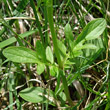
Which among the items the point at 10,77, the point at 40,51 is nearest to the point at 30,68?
the point at 10,77

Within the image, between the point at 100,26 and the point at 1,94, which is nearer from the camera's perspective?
the point at 100,26

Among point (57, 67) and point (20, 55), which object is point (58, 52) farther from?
point (20, 55)

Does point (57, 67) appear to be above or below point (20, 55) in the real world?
below

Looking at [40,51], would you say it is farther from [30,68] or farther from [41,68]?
[30,68]

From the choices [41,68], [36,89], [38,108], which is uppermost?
[41,68]

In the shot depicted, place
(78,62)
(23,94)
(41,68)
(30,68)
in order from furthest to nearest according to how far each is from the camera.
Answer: (30,68)
(78,62)
(23,94)
(41,68)

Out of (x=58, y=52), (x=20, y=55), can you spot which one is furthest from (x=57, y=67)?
(x=20, y=55)

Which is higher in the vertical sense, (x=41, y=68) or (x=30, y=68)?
(x=41, y=68)

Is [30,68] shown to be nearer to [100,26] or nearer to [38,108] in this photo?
[38,108]

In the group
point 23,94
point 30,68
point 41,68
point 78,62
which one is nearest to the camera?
point 41,68

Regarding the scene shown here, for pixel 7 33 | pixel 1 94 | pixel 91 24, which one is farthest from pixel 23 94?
pixel 91 24
